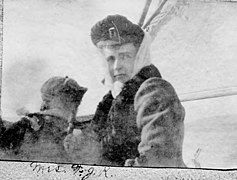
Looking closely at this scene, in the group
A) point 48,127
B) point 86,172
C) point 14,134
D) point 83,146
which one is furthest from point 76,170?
point 14,134

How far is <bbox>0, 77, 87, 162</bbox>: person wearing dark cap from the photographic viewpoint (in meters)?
3.88

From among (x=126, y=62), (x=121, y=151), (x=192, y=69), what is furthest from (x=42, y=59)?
(x=192, y=69)

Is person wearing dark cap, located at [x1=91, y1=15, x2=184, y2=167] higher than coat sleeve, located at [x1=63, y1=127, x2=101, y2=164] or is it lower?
higher

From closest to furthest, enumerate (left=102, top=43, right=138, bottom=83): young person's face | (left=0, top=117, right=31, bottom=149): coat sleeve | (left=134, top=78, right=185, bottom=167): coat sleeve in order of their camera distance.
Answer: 1. (left=0, top=117, right=31, bottom=149): coat sleeve
2. (left=134, top=78, right=185, bottom=167): coat sleeve
3. (left=102, top=43, right=138, bottom=83): young person's face

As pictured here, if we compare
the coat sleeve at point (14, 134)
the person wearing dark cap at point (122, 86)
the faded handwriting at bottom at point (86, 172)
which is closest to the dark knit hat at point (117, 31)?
the person wearing dark cap at point (122, 86)

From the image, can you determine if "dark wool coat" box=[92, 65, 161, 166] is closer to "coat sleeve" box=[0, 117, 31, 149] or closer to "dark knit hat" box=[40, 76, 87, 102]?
"dark knit hat" box=[40, 76, 87, 102]

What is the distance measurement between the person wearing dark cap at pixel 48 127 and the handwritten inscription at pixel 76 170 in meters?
0.06

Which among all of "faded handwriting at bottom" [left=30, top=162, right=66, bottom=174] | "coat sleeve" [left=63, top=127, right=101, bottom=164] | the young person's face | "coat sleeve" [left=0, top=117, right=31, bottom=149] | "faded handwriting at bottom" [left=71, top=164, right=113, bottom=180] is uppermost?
the young person's face

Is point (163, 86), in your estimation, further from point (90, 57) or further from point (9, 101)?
point (9, 101)

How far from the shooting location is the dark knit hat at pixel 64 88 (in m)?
3.97

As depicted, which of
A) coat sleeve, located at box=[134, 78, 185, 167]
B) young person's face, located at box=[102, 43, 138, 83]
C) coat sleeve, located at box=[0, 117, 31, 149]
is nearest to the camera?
coat sleeve, located at box=[0, 117, 31, 149]

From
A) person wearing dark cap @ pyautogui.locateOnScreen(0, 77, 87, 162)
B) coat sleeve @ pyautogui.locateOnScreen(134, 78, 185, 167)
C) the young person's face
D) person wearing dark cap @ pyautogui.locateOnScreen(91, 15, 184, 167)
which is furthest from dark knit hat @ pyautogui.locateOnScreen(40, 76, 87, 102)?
coat sleeve @ pyautogui.locateOnScreen(134, 78, 185, 167)

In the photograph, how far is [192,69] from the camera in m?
4.17

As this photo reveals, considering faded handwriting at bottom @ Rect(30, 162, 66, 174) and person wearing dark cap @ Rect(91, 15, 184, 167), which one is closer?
faded handwriting at bottom @ Rect(30, 162, 66, 174)
